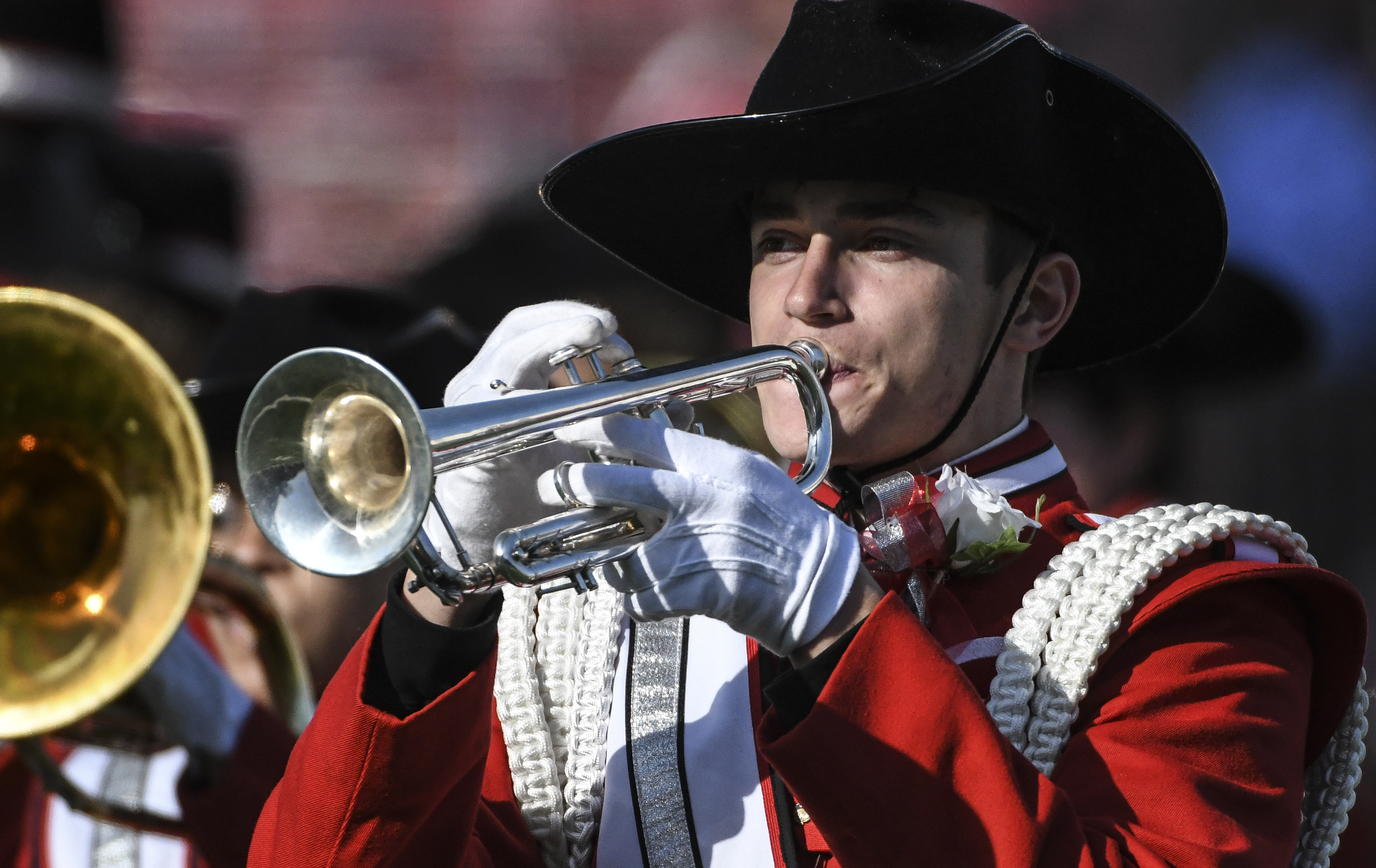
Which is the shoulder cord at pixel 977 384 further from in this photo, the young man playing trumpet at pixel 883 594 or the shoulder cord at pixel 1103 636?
the shoulder cord at pixel 1103 636

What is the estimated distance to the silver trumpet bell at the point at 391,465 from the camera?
2.20 metres

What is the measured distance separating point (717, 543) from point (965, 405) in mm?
689

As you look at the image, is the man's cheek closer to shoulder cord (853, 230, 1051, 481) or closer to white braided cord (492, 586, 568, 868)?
shoulder cord (853, 230, 1051, 481)

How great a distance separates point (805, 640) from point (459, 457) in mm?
529

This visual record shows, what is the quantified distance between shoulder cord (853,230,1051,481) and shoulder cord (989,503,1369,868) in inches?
11.0

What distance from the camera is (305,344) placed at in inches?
→ 173

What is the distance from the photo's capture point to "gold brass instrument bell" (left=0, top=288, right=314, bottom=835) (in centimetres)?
218

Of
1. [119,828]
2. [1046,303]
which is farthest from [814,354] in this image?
[119,828]

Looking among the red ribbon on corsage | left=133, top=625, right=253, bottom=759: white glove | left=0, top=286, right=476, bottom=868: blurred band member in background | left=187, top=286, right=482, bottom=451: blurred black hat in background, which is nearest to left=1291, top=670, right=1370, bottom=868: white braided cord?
the red ribbon on corsage

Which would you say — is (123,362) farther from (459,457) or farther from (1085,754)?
(1085,754)

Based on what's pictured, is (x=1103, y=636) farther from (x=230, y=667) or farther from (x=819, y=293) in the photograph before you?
(x=230, y=667)

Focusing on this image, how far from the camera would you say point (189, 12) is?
1081 cm

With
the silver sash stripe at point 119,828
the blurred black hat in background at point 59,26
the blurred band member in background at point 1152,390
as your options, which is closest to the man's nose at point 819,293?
the silver sash stripe at point 119,828

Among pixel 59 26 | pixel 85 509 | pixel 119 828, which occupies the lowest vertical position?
pixel 119 828
